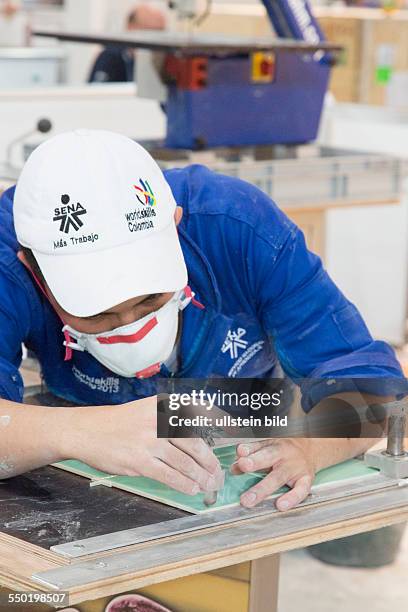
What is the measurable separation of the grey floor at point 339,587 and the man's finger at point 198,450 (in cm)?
139

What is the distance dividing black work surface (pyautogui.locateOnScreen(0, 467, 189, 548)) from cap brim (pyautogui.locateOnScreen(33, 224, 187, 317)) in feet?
0.76

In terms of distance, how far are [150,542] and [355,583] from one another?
5.51ft

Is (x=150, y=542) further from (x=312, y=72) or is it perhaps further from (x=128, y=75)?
(x=128, y=75)

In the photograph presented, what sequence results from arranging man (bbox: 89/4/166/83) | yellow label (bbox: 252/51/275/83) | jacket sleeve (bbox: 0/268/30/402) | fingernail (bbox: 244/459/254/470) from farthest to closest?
man (bbox: 89/4/166/83) → yellow label (bbox: 252/51/275/83) → jacket sleeve (bbox: 0/268/30/402) → fingernail (bbox: 244/459/254/470)

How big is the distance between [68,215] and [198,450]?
36cm

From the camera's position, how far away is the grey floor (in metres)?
2.75

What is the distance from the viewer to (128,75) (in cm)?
592

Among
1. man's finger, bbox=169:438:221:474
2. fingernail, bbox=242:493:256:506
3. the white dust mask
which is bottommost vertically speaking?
fingernail, bbox=242:493:256:506

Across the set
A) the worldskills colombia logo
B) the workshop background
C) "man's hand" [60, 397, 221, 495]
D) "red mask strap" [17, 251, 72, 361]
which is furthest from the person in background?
"man's hand" [60, 397, 221, 495]

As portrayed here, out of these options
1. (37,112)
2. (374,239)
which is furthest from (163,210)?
(374,239)

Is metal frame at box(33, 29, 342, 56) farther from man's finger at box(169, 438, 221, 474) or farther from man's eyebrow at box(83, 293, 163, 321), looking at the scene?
man's finger at box(169, 438, 221, 474)

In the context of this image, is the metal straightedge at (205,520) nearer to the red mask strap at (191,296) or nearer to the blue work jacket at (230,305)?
the blue work jacket at (230,305)

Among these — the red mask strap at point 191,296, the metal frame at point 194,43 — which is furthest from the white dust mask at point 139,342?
the metal frame at point 194,43

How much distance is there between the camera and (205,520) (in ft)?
4.46
